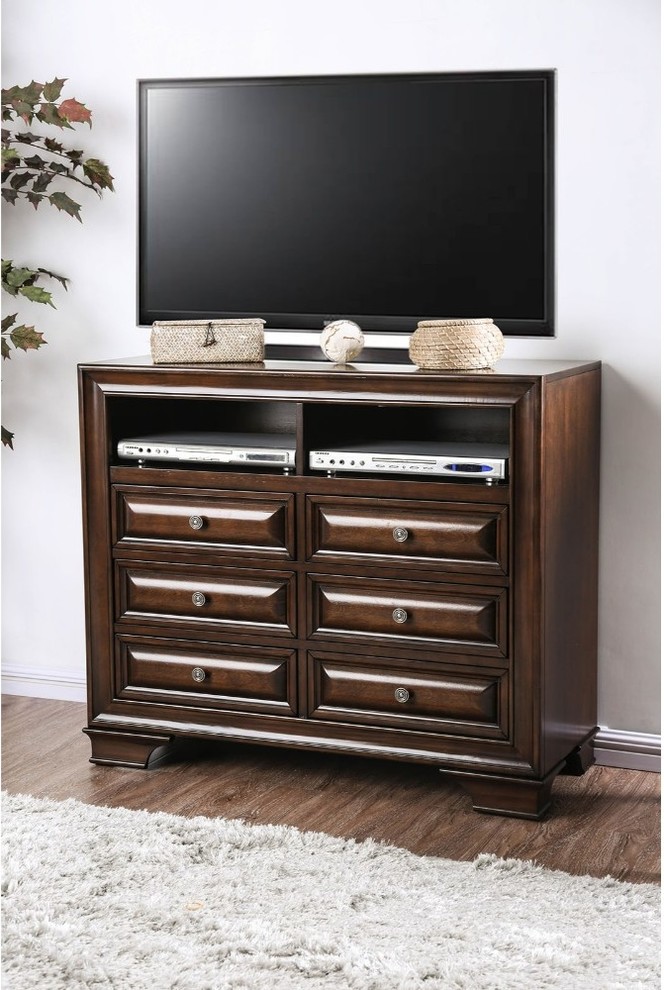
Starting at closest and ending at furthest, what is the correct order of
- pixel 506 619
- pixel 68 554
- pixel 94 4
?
1. pixel 506 619
2. pixel 94 4
3. pixel 68 554

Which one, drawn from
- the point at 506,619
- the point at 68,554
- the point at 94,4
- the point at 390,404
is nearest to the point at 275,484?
the point at 390,404

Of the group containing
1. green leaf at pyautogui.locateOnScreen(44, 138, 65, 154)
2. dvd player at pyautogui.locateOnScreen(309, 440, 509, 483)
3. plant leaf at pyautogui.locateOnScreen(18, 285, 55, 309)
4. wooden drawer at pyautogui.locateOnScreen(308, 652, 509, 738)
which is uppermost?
green leaf at pyautogui.locateOnScreen(44, 138, 65, 154)

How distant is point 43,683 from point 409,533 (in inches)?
60.7

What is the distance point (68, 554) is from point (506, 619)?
62.0 inches

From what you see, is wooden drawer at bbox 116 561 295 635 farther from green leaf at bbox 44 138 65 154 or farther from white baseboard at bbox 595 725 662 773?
green leaf at bbox 44 138 65 154

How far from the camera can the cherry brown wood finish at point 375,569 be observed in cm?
291

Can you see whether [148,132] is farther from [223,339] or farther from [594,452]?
[594,452]

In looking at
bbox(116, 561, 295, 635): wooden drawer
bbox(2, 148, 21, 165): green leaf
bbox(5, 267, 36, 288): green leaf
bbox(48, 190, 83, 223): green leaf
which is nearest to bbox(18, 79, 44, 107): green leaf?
bbox(2, 148, 21, 165): green leaf

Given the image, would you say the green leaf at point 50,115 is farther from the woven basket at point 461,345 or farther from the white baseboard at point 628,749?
the white baseboard at point 628,749

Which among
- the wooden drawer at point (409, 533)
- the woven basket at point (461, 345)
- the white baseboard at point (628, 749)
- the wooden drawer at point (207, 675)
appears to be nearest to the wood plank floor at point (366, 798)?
the white baseboard at point (628, 749)

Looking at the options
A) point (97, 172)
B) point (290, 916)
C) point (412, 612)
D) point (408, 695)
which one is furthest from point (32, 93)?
point (290, 916)

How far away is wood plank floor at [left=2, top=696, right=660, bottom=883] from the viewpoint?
281cm

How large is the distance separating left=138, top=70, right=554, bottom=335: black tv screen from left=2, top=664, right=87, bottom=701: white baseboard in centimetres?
112

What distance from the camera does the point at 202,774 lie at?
→ 10.7 ft
